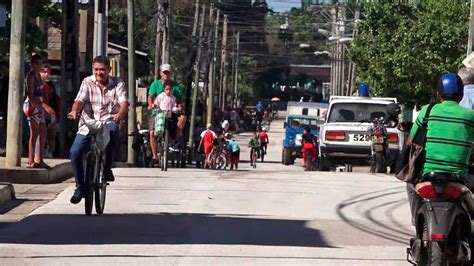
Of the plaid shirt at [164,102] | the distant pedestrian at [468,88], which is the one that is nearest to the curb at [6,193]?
the plaid shirt at [164,102]

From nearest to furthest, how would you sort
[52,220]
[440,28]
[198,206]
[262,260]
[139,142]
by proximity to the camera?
[262,260] → [52,220] → [198,206] → [139,142] → [440,28]

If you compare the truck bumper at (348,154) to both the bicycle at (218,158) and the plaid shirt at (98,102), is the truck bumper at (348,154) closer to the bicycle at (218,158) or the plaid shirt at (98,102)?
the bicycle at (218,158)

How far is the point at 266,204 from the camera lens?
50.4 feet

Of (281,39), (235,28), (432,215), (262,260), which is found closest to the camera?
(432,215)

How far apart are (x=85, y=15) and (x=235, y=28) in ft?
196

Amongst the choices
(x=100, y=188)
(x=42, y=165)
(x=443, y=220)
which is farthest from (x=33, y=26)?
(x=443, y=220)

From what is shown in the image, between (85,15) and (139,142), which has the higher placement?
(85,15)

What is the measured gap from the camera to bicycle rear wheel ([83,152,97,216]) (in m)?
13.2

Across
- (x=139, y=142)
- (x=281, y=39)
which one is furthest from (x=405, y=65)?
(x=281, y=39)

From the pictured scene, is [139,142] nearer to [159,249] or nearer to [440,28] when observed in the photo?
[440,28]

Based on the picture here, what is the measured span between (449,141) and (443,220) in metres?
0.65

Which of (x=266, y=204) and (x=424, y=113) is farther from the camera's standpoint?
(x=266, y=204)

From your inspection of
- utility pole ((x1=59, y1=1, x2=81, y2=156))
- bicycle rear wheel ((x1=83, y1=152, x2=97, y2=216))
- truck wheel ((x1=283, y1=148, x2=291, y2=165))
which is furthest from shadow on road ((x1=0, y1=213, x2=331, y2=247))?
truck wheel ((x1=283, y1=148, x2=291, y2=165))

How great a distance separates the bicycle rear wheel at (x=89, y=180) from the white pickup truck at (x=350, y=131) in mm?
14207
